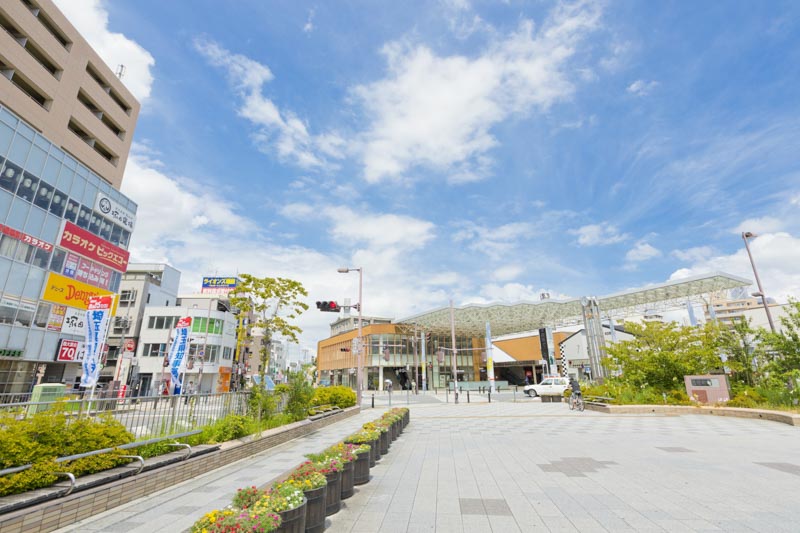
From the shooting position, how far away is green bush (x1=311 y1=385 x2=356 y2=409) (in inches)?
736

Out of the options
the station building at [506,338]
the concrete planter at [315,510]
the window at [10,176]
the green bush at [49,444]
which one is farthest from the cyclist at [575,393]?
the window at [10,176]

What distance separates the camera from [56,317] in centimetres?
2478

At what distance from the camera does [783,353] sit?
16172mm

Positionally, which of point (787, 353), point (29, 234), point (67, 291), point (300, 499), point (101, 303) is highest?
point (29, 234)

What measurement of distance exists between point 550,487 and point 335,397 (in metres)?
15.0

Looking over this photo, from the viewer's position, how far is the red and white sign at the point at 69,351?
2500 cm

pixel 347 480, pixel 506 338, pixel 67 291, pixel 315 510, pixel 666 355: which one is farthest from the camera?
pixel 506 338

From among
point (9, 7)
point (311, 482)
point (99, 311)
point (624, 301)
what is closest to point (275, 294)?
point (99, 311)

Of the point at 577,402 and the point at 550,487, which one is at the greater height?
the point at 577,402

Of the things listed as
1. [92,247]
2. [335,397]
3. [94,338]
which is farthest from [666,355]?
[92,247]

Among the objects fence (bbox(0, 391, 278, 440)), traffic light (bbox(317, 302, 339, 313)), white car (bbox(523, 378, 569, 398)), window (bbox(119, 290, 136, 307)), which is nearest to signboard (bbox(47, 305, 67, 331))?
traffic light (bbox(317, 302, 339, 313))

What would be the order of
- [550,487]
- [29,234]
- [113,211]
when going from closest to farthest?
1. [550,487]
2. [29,234]
3. [113,211]

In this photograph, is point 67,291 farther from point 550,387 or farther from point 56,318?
point 550,387

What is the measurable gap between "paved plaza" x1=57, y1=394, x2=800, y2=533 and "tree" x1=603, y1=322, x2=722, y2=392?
377 inches
